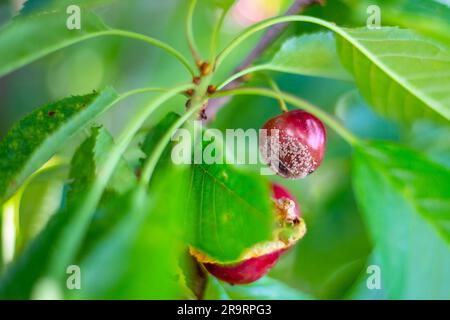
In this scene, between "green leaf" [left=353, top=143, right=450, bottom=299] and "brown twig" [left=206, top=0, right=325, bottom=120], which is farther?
"brown twig" [left=206, top=0, right=325, bottom=120]

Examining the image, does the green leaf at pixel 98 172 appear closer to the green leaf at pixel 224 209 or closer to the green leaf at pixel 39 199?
the green leaf at pixel 224 209

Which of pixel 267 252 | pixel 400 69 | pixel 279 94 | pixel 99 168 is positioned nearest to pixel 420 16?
pixel 400 69

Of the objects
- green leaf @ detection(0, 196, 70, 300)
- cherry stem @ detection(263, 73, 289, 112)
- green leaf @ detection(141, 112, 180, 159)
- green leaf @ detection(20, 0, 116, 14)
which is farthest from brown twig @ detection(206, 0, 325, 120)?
green leaf @ detection(0, 196, 70, 300)

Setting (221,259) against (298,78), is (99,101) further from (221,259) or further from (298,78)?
(298,78)

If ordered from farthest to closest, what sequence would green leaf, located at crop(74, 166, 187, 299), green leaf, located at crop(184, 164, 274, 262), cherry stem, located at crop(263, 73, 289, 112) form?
cherry stem, located at crop(263, 73, 289, 112) → green leaf, located at crop(184, 164, 274, 262) → green leaf, located at crop(74, 166, 187, 299)

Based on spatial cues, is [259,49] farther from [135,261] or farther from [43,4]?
[135,261]

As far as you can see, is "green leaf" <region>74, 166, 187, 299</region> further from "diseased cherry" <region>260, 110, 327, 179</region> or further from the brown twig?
the brown twig

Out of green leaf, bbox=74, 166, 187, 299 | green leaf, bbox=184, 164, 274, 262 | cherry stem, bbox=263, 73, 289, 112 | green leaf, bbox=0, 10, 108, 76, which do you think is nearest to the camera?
green leaf, bbox=74, 166, 187, 299

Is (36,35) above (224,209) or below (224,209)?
above
